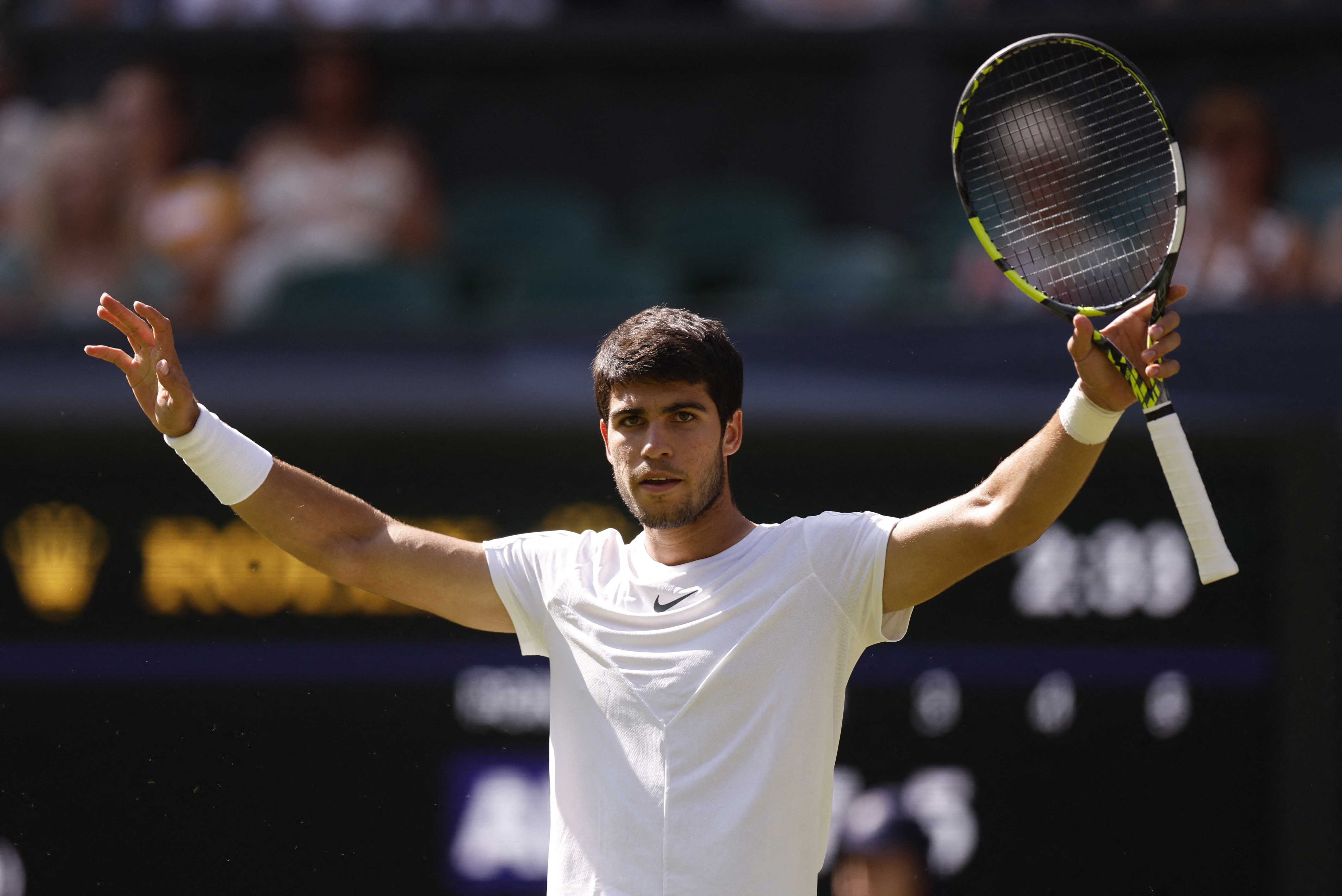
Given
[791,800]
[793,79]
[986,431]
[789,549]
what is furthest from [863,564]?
[793,79]

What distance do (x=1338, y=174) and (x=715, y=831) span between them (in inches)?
183

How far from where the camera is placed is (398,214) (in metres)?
5.83

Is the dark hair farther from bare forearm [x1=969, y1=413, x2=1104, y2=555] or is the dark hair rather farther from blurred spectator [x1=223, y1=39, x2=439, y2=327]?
blurred spectator [x1=223, y1=39, x2=439, y2=327]

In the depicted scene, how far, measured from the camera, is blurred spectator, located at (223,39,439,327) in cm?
555

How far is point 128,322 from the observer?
249 centimetres

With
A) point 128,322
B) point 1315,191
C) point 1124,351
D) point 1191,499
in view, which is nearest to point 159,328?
point 128,322

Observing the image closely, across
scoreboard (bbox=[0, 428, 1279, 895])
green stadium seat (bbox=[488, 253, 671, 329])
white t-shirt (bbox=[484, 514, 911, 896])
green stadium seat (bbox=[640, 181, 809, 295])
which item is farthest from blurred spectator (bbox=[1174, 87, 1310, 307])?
white t-shirt (bbox=[484, 514, 911, 896])

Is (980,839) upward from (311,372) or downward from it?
downward

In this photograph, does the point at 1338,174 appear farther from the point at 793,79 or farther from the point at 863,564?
the point at 863,564

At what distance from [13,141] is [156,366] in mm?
4186

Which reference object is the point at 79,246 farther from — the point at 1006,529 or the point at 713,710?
the point at 1006,529

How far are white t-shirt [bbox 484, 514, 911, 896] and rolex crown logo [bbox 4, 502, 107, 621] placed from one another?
2100 mm

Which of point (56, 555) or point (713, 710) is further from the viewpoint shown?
point (56, 555)

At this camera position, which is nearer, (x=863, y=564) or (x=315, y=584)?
(x=863, y=564)
